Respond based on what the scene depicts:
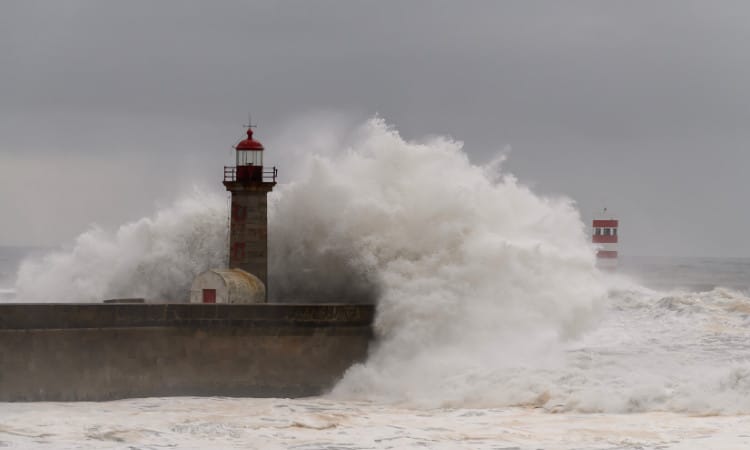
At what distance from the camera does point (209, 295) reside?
14211mm

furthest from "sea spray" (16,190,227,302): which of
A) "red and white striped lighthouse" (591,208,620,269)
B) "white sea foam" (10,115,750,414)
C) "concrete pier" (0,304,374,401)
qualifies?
"red and white striped lighthouse" (591,208,620,269)

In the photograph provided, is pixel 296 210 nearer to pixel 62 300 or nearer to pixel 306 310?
pixel 306 310

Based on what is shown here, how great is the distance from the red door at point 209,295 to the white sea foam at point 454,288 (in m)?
1.51

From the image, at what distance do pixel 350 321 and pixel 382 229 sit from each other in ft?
5.60

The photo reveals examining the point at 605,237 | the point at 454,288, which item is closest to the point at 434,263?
the point at 454,288

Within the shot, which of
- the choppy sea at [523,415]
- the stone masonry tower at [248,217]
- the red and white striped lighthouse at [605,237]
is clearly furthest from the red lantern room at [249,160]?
the red and white striped lighthouse at [605,237]

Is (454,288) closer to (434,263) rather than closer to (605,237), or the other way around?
(434,263)

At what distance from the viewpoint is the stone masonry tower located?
1462cm

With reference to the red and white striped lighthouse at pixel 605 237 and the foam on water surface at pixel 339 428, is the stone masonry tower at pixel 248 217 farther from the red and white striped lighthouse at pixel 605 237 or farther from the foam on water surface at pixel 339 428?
the red and white striped lighthouse at pixel 605 237

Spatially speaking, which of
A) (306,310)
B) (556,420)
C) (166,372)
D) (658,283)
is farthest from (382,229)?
(658,283)

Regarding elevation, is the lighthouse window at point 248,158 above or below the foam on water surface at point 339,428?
above

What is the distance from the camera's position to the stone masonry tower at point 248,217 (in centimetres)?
1462

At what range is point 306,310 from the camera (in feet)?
44.2

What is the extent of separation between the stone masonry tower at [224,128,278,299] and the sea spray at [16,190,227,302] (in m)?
1.44
